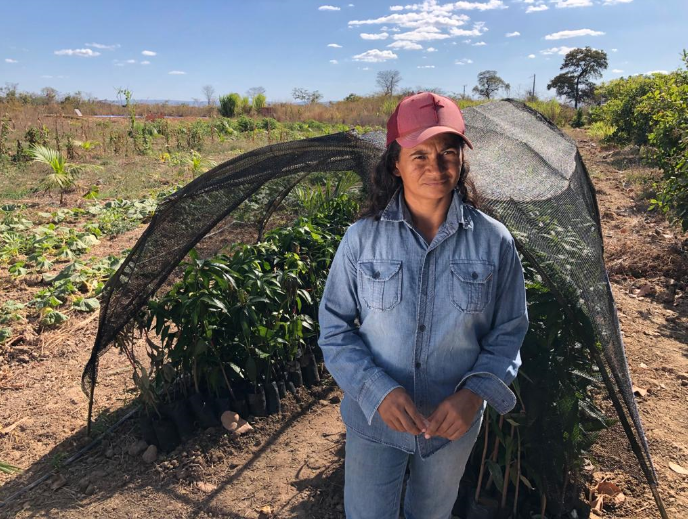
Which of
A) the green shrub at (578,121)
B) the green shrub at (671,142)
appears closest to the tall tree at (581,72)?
the green shrub at (578,121)

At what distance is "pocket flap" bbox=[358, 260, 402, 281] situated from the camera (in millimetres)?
1348

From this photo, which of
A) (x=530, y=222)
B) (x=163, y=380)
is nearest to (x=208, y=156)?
(x=163, y=380)

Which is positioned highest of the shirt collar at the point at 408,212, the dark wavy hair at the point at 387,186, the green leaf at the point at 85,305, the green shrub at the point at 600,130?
the green shrub at the point at 600,130

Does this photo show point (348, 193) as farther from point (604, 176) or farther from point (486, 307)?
point (604, 176)

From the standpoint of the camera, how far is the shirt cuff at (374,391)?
51.6 inches

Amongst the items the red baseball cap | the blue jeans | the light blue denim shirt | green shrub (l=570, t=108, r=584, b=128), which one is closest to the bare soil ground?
the blue jeans

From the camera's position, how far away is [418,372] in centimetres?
136

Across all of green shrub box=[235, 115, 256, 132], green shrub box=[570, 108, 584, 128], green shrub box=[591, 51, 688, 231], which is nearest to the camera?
green shrub box=[591, 51, 688, 231]

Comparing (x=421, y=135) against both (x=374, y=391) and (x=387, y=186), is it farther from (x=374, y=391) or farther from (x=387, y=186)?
(x=374, y=391)

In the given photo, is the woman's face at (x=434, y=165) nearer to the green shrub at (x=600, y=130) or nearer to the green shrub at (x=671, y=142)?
the green shrub at (x=671, y=142)

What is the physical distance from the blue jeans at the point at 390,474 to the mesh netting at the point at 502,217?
0.73m

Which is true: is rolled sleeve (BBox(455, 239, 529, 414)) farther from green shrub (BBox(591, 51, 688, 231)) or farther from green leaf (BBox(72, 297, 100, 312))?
green shrub (BBox(591, 51, 688, 231))

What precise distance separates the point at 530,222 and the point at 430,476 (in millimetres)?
1095

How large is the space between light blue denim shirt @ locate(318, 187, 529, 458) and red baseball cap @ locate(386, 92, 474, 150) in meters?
0.17
